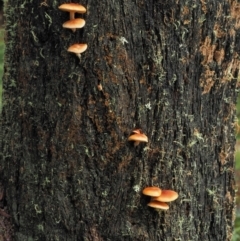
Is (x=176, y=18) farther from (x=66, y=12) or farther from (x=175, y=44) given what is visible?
(x=66, y=12)

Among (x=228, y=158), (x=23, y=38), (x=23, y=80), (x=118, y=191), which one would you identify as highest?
(x=23, y=38)

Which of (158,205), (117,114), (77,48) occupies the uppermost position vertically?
(77,48)

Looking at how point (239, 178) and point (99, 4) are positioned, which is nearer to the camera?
point (99, 4)

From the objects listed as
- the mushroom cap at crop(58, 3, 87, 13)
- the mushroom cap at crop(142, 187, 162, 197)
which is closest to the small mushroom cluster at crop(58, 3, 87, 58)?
the mushroom cap at crop(58, 3, 87, 13)

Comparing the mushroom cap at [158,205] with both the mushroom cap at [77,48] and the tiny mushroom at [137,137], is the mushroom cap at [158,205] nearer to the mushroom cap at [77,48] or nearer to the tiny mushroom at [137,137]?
the tiny mushroom at [137,137]

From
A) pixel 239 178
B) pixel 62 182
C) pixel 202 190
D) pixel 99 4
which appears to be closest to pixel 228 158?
pixel 202 190

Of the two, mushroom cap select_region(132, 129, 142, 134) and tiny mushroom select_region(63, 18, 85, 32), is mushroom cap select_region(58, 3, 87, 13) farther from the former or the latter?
mushroom cap select_region(132, 129, 142, 134)

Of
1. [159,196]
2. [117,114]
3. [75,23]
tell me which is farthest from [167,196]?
[75,23]

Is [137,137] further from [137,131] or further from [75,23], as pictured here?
[75,23]
